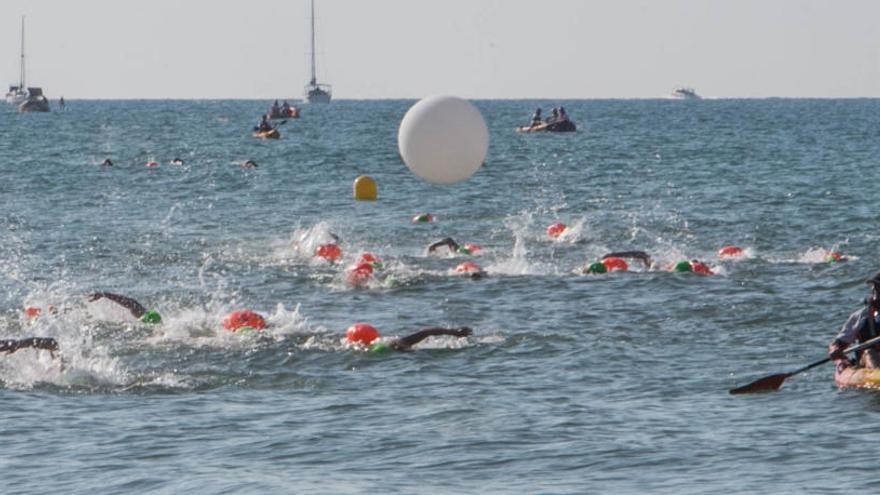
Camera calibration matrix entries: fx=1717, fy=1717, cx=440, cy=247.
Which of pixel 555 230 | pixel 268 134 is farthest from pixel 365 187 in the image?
pixel 268 134

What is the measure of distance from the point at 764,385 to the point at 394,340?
4.59 metres

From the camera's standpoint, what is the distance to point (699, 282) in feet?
80.4

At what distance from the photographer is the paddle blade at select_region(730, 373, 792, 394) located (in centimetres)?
1633

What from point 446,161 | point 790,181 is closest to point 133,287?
point 446,161

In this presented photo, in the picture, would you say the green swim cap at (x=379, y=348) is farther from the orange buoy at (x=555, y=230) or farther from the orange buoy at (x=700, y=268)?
the orange buoy at (x=555, y=230)

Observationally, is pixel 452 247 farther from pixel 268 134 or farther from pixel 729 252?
pixel 268 134

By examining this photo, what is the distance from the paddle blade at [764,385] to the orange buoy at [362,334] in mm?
4627

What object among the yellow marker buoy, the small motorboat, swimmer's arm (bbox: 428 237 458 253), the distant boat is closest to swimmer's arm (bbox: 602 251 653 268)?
swimmer's arm (bbox: 428 237 458 253)

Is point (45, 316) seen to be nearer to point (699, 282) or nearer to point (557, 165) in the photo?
point (699, 282)

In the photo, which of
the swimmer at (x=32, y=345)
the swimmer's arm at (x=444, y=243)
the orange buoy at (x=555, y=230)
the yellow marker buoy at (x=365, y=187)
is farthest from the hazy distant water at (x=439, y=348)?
the yellow marker buoy at (x=365, y=187)

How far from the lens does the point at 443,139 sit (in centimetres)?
1677

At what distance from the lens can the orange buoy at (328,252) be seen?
92.4 feet

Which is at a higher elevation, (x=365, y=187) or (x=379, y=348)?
(x=365, y=187)

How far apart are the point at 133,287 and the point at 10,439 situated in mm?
10804
